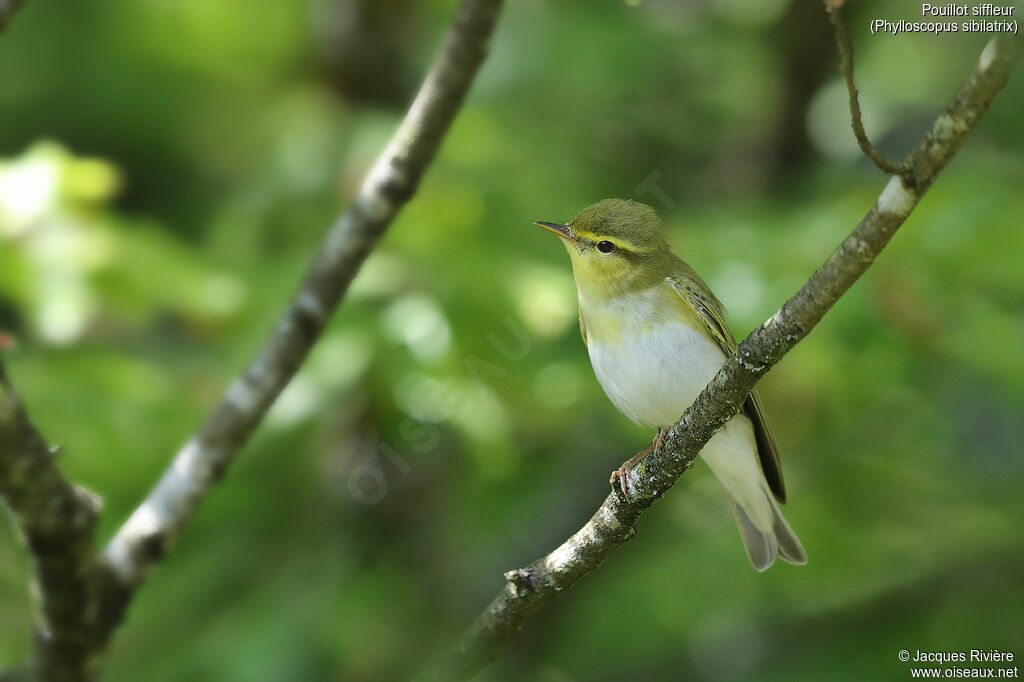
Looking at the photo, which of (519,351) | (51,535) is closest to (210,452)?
(51,535)

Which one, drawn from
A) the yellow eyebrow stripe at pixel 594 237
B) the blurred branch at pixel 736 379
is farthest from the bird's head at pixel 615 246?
the blurred branch at pixel 736 379

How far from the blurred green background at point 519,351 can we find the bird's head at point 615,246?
0.58 meters

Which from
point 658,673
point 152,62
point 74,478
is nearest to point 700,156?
point 658,673

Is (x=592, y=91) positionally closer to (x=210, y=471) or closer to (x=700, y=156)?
(x=700, y=156)

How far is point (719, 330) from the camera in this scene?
334cm

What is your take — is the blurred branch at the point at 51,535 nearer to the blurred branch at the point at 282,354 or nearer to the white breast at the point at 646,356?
the blurred branch at the point at 282,354

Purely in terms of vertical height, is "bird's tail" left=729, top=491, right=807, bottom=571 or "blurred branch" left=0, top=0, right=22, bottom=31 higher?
"blurred branch" left=0, top=0, right=22, bottom=31

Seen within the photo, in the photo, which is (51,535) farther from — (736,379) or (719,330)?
(719,330)

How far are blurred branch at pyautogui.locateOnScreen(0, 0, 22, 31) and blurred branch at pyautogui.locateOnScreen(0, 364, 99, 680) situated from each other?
2.90 feet

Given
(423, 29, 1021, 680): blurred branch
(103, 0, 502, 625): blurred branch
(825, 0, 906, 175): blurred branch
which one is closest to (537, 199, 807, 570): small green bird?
(103, 0, 502, 625): blurred branch

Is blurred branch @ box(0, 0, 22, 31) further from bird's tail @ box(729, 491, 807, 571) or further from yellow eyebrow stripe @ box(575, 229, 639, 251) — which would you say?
bird's tail @ box(729, 491, 807, 571)

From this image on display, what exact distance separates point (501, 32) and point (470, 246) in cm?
262

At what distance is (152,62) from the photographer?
22.4 ft

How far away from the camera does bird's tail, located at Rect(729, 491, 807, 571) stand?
146 inches
